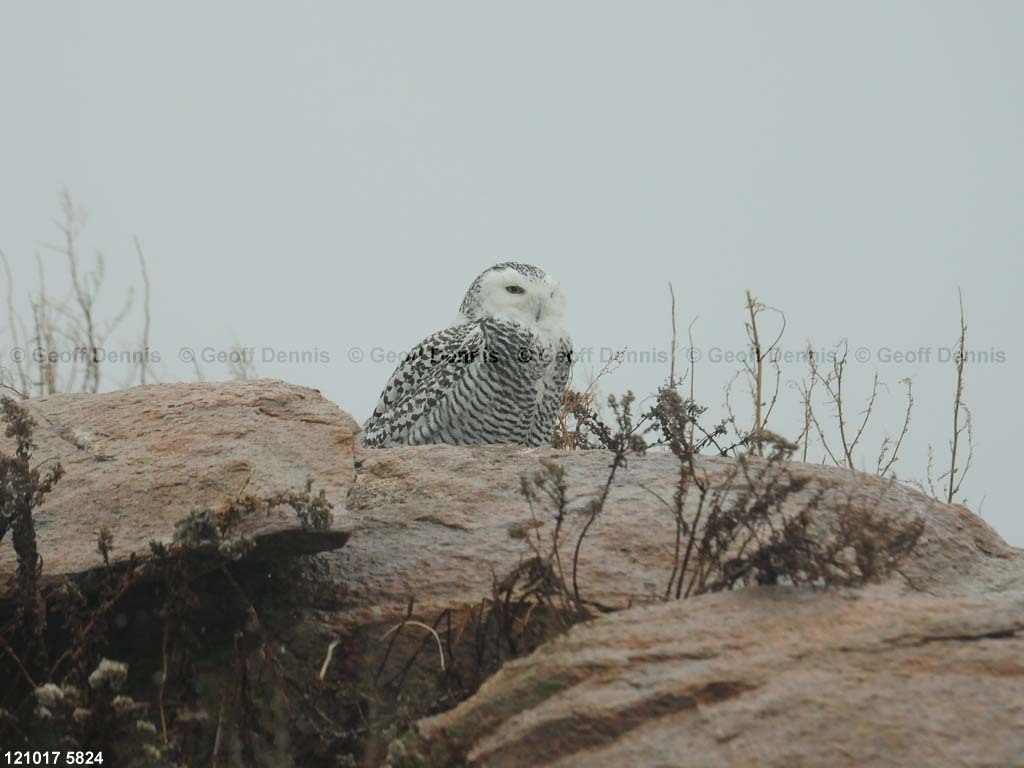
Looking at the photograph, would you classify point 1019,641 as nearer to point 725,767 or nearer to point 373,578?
point 725,767

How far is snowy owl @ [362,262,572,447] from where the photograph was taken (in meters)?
5.65

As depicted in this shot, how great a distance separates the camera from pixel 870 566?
274 centimetres

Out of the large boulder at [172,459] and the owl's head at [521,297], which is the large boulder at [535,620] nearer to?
the large boulder at [172,459]

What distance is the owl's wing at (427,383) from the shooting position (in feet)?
18.5

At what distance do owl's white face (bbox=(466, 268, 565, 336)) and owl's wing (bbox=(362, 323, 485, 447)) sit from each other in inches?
6.2

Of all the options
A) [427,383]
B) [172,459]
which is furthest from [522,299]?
[172,459]

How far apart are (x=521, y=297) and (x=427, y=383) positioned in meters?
0.64

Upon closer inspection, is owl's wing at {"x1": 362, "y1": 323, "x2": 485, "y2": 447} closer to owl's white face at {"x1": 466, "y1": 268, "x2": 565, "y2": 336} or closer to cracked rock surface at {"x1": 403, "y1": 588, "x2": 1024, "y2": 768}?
owl's white face at {"x1": 466, "y1": 268, "x2": 565, "y2": 336}

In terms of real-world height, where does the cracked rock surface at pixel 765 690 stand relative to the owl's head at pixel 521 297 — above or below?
below

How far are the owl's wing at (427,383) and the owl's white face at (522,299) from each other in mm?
158

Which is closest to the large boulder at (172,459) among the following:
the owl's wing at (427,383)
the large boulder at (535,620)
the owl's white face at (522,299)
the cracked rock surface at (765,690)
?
the large boulder at (535,620)

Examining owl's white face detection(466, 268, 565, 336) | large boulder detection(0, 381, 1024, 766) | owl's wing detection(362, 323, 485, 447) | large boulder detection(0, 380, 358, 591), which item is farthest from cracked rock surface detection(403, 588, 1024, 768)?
owl's white face detection(466, 268, 565, 336)

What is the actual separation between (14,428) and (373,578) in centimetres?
114

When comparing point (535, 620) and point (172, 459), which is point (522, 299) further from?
point (535, 620)
